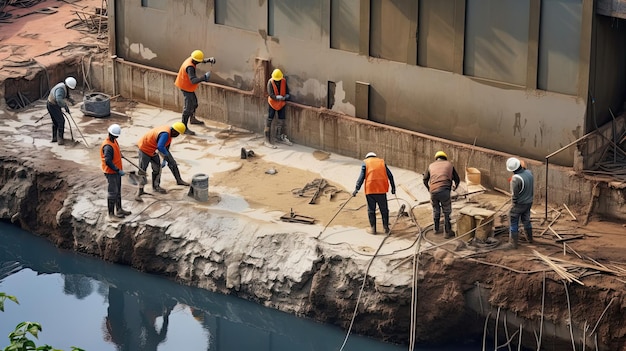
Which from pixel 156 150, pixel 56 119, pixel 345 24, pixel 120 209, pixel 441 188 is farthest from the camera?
pixel 56 119

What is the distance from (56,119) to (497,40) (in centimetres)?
892

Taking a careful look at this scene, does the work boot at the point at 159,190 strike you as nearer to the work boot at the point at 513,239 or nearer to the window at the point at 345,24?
the window at the point at 345,24

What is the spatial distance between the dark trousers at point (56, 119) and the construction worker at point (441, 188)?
8.23m

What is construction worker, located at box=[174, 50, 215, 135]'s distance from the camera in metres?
24.6

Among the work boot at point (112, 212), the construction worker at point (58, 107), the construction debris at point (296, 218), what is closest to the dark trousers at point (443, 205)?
the construction debris at point (296, 218)

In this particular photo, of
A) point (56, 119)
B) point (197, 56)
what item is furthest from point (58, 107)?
point (197, 56)

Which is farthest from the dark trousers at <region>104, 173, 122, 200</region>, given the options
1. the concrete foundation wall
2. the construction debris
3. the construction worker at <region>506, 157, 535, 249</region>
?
the construction worker at <region>506, 157, 535, 249</region>

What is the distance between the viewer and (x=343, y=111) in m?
23.6

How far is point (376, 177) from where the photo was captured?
1980 centimetres

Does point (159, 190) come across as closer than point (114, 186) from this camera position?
No

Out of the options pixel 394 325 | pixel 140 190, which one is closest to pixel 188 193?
pixel 140 190

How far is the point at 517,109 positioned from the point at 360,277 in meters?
4.26

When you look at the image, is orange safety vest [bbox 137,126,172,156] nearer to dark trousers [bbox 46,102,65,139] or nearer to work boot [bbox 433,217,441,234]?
dark trousers [bbox 46,102,65,139]

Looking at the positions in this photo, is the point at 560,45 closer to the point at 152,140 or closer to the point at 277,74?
the point at 277,74
